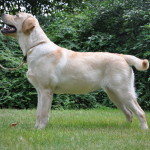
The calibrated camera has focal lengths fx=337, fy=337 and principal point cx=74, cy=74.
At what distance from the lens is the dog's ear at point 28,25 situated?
555 centimetres

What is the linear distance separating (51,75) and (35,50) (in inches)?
19.7

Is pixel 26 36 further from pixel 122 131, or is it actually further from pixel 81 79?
pixel 122 131

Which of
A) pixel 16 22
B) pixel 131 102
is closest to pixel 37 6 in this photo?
pixel 16 22

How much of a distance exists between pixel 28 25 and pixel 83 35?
6435 mm

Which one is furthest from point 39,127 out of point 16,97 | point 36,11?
point 36,11

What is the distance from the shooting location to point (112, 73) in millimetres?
5504

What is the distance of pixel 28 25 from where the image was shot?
18.2ft

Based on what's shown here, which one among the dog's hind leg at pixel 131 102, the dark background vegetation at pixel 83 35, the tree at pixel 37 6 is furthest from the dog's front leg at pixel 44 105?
the tree at pixel 37 6

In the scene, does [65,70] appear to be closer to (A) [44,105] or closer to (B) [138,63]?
(A) [44,105]

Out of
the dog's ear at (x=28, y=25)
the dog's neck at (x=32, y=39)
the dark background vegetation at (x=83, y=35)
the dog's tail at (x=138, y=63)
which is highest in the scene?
the dog's ear at (x=28, y=25)

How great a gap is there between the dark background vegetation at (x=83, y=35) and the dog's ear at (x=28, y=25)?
167 inches

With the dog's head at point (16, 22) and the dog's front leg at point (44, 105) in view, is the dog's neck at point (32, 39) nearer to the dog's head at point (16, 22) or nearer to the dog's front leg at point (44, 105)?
the dog's head at point (16, 22)

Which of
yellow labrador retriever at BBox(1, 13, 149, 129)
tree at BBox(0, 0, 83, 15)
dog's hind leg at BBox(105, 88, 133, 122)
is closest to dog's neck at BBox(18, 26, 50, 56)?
yellow labrador retriever at BBox(1, 13, 149, 129)

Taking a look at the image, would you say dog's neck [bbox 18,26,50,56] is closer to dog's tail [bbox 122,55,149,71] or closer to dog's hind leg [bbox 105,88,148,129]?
dog's tail [bbox 122,55,149,71]
